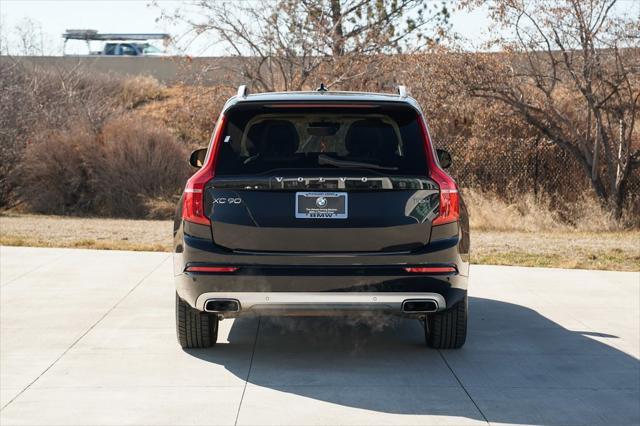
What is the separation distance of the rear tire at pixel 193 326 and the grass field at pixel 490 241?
625 cm

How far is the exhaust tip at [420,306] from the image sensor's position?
272 inches

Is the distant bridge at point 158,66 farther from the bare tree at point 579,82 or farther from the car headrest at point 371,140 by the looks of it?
the car headrest at point 371,140

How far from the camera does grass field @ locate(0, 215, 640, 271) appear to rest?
538 inches

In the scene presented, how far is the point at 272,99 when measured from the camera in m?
7.23

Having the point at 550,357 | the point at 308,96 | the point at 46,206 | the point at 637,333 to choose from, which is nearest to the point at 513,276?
the point at 637,333

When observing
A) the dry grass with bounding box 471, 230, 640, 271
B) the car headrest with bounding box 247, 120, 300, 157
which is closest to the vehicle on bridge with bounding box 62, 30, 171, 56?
the dry grass with bounding box 471, 230, 640, 271

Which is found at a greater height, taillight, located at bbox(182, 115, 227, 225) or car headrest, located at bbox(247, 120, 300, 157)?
car headrest, located at bbox(247, 120, 300, 157)

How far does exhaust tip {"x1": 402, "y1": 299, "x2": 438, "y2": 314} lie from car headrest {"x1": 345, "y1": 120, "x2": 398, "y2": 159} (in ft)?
3.48

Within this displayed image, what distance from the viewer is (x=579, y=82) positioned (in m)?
19.6

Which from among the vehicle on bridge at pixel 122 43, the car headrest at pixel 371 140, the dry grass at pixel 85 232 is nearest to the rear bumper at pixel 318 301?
the car headrest at pixel 371 140

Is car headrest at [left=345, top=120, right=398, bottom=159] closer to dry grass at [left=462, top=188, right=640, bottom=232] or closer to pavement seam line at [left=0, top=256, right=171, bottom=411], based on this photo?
pavement seam line at [left=0, top=256, right=171, bottom=411]

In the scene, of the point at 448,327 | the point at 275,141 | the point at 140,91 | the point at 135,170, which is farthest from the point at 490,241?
the point at 140,91

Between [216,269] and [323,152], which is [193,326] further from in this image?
[323,152]

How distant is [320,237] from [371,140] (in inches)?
37.5
